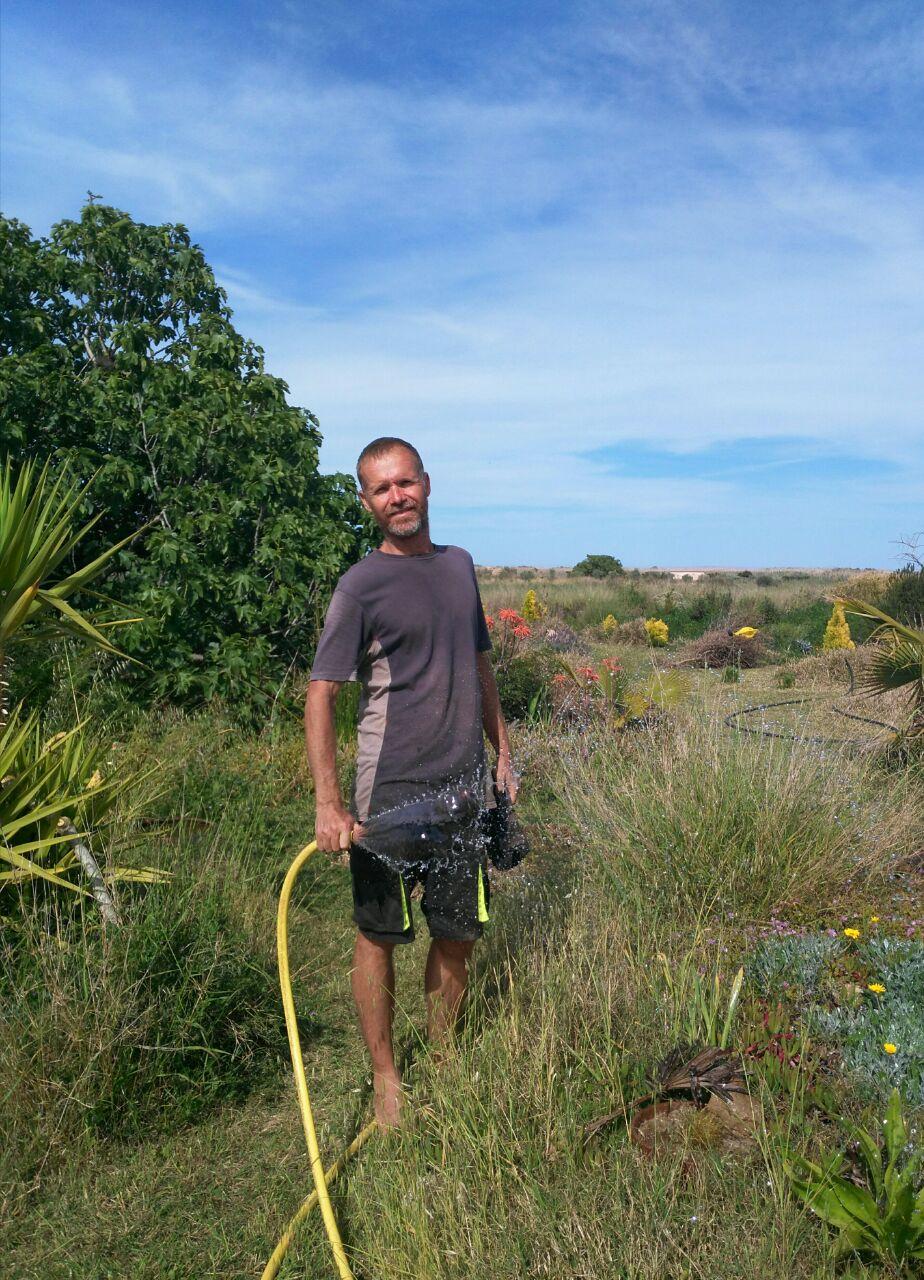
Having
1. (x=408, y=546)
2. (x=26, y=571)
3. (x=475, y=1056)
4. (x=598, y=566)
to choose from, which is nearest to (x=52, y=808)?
(x=26, y=571)

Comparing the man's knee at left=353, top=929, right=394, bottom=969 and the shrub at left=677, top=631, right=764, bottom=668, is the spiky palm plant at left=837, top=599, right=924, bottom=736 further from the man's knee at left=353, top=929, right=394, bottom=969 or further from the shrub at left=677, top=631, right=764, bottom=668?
the shrub at left=677, top=631, right=764, bottom=668

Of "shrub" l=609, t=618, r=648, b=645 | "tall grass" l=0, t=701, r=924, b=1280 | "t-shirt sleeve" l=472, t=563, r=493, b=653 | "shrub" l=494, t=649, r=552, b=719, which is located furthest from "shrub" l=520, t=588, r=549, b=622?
"t-shirt sleeve" l=472, t=563, r=493, b=653

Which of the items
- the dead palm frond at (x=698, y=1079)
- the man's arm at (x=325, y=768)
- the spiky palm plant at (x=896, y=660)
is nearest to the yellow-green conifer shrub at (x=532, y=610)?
the spiky palm plant at (x=896, y=660)

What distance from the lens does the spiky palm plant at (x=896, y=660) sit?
20.5ft

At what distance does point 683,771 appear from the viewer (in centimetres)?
474

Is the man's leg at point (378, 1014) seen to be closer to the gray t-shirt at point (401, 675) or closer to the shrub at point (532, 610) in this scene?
the gray t-shirt at point (401, 675)

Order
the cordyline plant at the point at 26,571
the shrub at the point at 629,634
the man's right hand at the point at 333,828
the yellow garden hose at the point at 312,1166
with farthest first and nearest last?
the shrub at the point at 629,634, the cordyline plant at the point at 26,571, the man's right hand at the point at 333,828, the yellow garden hose at the point at 312,1166

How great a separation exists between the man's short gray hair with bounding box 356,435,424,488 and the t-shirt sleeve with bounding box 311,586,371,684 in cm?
43

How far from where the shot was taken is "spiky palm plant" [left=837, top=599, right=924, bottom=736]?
20.5 ft

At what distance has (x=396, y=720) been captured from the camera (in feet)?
10.0

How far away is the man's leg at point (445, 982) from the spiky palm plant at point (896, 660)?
3.86 m

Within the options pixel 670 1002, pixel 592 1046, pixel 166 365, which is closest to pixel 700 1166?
pixel 592 1046

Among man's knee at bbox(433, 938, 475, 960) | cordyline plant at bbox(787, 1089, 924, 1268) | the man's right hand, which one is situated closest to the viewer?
cordyline plant at bbox(787, 1089, 924, 1268)

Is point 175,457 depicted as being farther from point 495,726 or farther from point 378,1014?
point 378,1014
